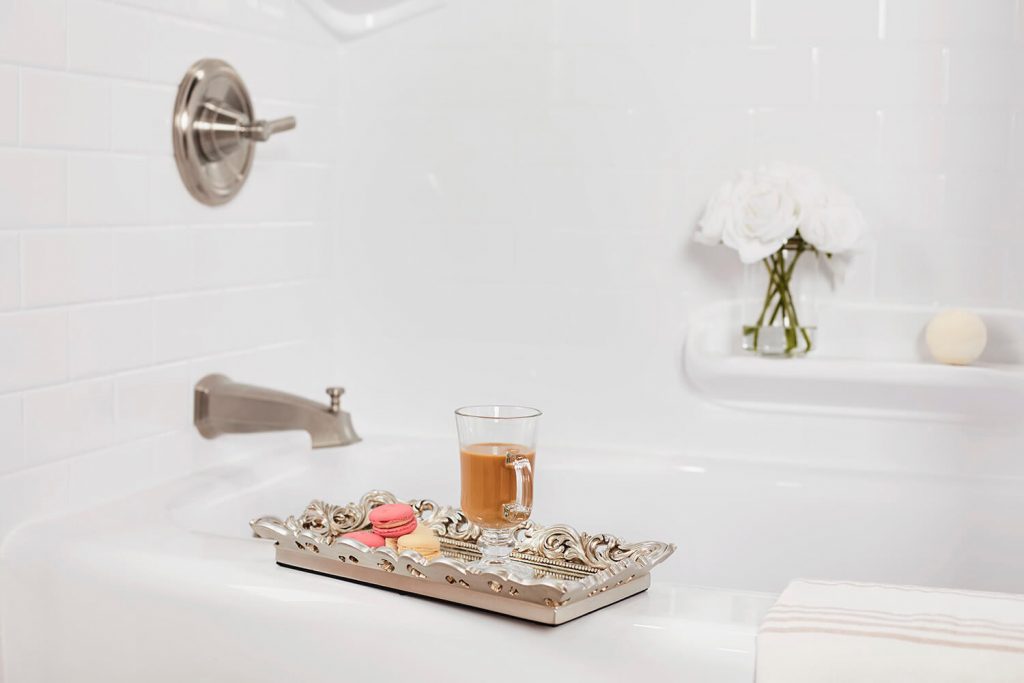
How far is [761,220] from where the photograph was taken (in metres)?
1.74

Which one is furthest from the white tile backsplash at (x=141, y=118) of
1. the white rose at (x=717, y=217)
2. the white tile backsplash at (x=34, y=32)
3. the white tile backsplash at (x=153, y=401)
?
the white rose at (x=717, y=217)

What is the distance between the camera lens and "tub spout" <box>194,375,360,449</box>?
1.69 meters

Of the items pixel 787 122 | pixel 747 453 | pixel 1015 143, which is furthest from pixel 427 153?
pixel 1015 143

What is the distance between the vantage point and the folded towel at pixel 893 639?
2.96 feet

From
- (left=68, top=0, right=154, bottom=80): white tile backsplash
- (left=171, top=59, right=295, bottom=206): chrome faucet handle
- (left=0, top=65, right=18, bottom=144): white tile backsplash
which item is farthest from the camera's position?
(left=171, top=59, right=295, bottom=206): chrome faucet handle

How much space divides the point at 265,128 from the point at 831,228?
919 mm

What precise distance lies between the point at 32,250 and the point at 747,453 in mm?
1185

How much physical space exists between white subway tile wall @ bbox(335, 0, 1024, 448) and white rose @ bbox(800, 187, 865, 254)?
0.12 m

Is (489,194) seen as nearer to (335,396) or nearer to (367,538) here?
(335,396)

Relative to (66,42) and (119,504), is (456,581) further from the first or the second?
(66,42)

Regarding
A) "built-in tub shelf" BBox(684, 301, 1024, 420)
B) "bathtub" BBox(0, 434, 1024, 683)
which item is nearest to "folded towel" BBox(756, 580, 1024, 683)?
"bathtub" BBox(0, 434, 1024, 683)

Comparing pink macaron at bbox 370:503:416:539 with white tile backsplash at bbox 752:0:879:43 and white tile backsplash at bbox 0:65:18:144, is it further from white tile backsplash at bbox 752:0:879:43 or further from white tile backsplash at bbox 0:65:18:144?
white tile backsplash at bbox 752:0:879:43

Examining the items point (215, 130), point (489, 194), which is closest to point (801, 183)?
point (489, 194)

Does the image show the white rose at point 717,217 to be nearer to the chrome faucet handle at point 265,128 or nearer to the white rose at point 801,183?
the white rose at point 801,183
